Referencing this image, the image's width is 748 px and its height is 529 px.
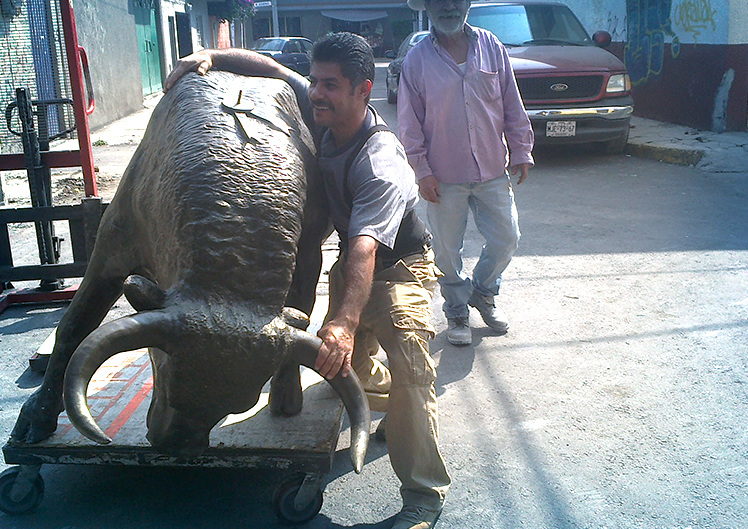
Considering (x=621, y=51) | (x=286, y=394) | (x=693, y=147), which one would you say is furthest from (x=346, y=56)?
(x=621, y=51)

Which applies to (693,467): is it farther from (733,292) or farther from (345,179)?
(733,292)

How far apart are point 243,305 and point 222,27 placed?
37960 millimetres

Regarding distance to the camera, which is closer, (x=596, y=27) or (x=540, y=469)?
(x=540, y=469)

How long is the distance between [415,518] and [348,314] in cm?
91

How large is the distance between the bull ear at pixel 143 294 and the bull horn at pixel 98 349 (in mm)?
84

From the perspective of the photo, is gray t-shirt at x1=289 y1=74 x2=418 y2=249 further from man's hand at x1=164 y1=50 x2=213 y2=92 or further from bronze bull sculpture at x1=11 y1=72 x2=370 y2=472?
man's hand at x1=164 y1=50 x2=213 y2=92

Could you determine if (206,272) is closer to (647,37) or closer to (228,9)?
(647,37)

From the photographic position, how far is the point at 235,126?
2869 millimetres

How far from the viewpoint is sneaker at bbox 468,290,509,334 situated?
4832 millimetres

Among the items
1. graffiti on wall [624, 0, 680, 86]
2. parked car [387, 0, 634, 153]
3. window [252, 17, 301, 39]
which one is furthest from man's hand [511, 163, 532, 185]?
window [252, 17, 301, 39]

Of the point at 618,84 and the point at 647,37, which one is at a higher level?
the point at 647,37

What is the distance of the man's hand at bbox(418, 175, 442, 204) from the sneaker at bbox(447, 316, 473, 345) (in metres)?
0.82

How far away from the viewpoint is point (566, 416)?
12.5 feet

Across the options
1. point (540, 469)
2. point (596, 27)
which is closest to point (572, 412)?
point (540, 469)
